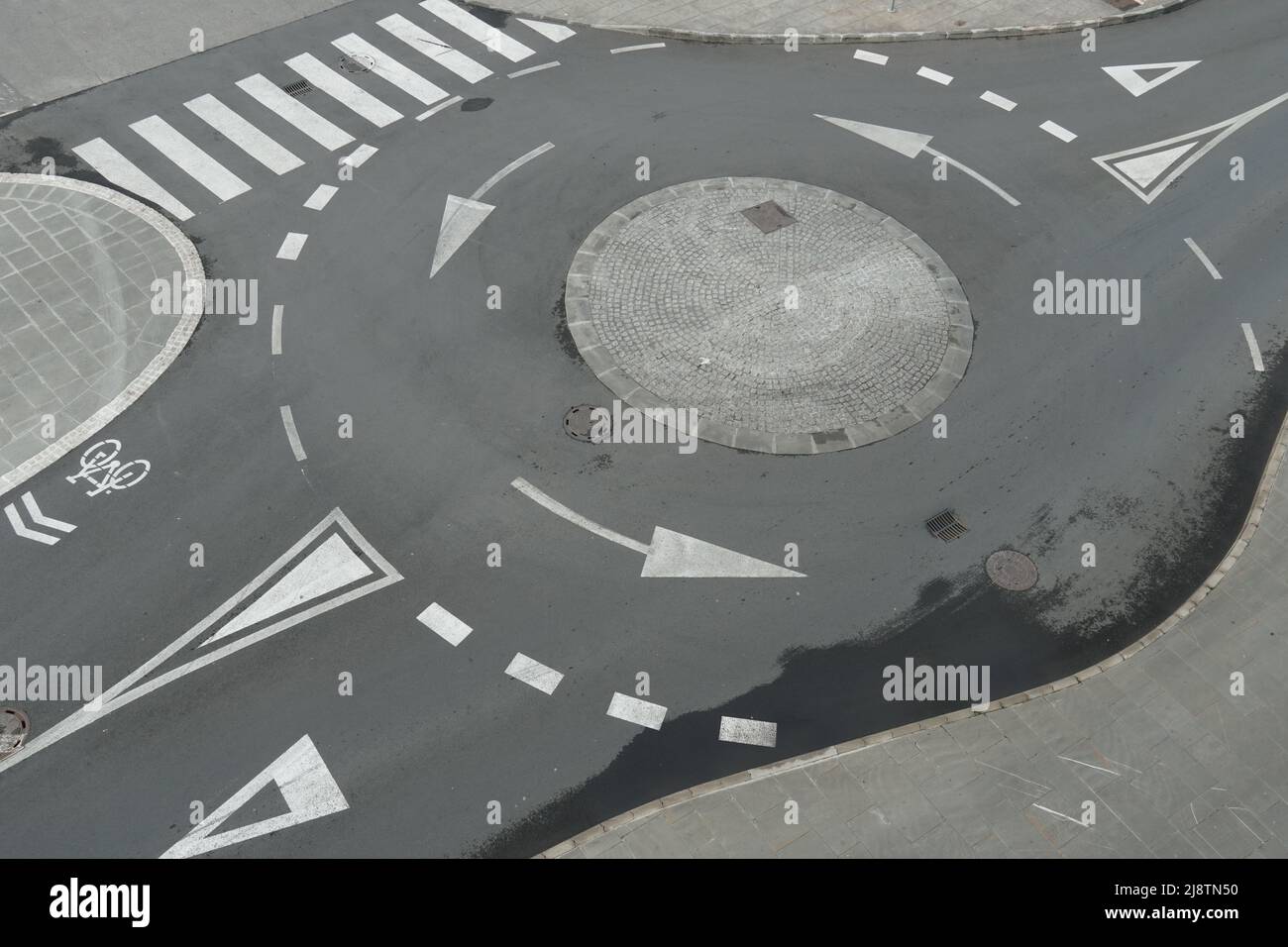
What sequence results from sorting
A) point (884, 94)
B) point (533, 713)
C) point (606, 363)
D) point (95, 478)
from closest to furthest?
point (533, 713) < point (95, 478) < point (606, 363) < point (884, 94)

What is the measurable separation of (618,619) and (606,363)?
20.2ft

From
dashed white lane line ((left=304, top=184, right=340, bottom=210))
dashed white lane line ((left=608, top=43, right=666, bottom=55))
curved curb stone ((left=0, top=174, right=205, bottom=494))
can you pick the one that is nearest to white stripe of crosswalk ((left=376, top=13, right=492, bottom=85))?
dashed white lane line ((left=608, top=43, right=666, bottom=55))

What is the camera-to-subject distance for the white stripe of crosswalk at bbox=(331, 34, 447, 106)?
1062 inches

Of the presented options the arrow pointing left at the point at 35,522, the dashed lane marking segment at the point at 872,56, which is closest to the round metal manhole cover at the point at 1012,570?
the dashed lane marking segment at the point at 872,56

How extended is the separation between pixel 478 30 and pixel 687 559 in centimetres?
1904

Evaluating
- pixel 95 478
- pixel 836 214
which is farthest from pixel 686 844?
pixel 836 214

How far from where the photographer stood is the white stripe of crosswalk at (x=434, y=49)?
2767 cm

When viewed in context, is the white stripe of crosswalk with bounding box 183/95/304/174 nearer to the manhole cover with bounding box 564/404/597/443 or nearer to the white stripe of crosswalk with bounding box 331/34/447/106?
the white stripe of crosswalk with bounding box 331/34/447/106

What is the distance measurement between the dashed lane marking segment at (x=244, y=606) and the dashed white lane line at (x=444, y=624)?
923 millimetres

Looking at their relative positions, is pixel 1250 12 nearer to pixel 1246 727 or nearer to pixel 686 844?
pixel 1246 727

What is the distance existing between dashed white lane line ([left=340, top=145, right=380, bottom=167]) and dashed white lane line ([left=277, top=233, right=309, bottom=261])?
2833 mm

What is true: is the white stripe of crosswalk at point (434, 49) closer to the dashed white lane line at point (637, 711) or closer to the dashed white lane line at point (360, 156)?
the dashed white lane line at point (360, 156)
